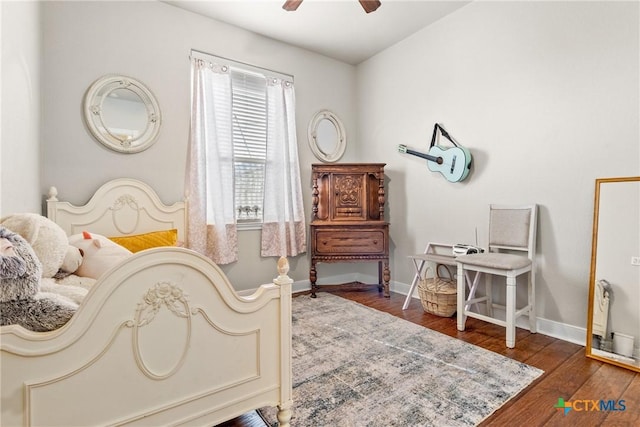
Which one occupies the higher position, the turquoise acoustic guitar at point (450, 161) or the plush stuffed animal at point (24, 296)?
the turquoise acoustic guitar at point (450, 161)

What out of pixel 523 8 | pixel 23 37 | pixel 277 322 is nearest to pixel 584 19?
pixel 523 8

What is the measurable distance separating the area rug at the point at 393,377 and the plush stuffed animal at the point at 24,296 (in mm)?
1017

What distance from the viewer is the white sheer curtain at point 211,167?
114 inches

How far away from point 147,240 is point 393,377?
194 centimetres

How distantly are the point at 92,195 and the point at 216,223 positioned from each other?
3.23 feet

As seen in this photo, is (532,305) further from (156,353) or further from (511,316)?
(156,353)

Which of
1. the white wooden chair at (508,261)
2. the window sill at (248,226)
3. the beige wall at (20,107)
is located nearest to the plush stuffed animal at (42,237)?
the beige wall at (20,107)

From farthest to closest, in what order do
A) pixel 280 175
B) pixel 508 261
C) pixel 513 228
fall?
pixel 280 175 → pixel 513 228 → pixel 508 261

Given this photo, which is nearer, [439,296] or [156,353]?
[156,353]

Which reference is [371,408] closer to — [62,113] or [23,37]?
[23,37]

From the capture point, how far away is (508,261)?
222 centimetres

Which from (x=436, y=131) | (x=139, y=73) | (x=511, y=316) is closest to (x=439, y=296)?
(x=511, y=316)

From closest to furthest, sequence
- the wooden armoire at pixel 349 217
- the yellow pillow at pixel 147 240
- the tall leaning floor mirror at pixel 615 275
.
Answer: the tall leaning floor mirror at pixel 615 275 < the yellow pillow at pixel 147 240 < the wooden armoire at pixel 349 217

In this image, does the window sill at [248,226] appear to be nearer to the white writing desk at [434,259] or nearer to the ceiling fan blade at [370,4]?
the white writing desk at [434,259]
